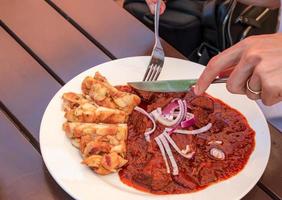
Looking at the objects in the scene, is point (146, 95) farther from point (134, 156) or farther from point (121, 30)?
point (121, 30)

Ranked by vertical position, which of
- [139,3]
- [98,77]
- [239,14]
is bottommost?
[239,14]

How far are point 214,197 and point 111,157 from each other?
232mm

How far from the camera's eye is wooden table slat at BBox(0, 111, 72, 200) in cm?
116

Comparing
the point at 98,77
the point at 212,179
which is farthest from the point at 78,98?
the point at 212,179

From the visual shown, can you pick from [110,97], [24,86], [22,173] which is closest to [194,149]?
[110,97]

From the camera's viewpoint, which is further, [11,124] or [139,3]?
[139,3]

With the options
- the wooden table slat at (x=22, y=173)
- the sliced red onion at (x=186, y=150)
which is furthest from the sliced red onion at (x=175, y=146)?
the wooden table slat at (x=22, y=173)

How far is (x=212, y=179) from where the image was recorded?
113 cm

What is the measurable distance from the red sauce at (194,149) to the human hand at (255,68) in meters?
0.13

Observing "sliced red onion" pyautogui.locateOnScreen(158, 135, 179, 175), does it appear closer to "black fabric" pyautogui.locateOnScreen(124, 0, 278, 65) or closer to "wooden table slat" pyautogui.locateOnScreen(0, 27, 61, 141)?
"wooden table slat" pyautogui.locateOnScreen(0, 27, 61, 141)

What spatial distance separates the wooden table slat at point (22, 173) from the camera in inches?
45.6

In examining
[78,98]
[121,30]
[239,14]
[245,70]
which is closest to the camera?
[245,70]

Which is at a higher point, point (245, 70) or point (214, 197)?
point (245, 70)

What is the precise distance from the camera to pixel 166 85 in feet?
4.07
